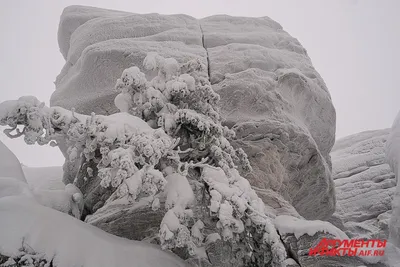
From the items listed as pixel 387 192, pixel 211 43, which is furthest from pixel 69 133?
pixel 387 192

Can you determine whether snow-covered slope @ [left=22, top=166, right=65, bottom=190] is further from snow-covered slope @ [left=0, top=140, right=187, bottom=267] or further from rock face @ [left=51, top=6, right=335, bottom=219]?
snow-covered slope @ [left=0, top=140, right=187, bottom=267]

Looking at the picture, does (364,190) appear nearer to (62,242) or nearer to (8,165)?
(62,242)

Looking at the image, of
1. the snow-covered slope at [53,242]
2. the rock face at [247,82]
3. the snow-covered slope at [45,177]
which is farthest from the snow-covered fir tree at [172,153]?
the snow-covered slope at [45,177]

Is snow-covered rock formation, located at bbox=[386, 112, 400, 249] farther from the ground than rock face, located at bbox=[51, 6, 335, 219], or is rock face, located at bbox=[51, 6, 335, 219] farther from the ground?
rock face, located at bbox=[51, 6, 335, 219]

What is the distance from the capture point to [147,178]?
149 inches

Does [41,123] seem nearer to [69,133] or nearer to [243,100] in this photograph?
[69,133]

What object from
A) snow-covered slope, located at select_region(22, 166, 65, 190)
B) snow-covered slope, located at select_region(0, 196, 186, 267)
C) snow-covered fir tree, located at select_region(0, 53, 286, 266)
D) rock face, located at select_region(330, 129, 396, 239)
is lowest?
rock face, located at select_region(330, 129, 396, 239)

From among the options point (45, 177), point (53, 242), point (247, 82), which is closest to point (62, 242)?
point (53, 242)

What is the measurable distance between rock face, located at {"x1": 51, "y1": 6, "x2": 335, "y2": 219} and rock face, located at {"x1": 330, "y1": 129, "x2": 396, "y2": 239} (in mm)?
1485

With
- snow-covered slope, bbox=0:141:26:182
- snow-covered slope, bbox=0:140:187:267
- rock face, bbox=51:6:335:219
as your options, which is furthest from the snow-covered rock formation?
snow-covered slope, bbox=0:141:26:182

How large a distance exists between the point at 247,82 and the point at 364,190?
6.36 meters

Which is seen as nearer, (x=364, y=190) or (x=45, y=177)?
(x=45, y=177)

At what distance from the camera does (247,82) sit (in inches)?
284

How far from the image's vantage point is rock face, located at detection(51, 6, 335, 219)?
7094 mm
